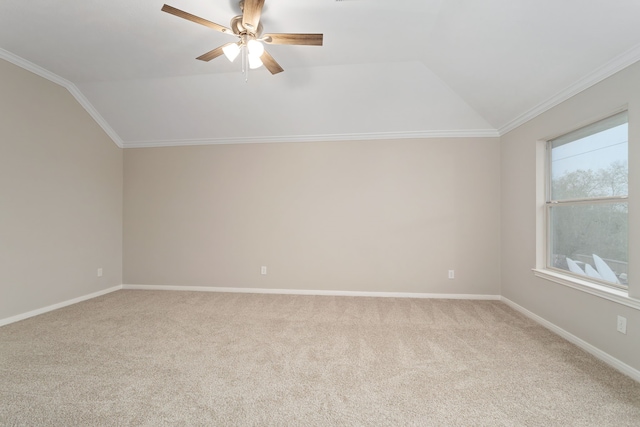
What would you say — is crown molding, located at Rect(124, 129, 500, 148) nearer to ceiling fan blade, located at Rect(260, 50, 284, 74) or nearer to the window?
the window

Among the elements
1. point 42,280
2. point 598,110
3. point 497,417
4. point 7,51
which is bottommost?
point 497,417

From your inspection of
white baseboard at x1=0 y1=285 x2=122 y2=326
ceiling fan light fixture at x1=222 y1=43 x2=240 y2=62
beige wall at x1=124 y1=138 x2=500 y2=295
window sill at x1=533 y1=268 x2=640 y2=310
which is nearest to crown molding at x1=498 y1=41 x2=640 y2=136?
beige wall at x1=124 y1=138 x2=500 y2=295

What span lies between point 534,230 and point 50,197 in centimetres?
561

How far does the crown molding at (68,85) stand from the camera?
121 inches

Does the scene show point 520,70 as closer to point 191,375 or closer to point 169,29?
point 169,29

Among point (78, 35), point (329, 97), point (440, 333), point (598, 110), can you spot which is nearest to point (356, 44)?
point (329, 97)

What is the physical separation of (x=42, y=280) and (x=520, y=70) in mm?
5570

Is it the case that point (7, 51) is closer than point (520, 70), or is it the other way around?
point (520, 70)

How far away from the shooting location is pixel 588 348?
2.41 metres

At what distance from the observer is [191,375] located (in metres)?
2.09

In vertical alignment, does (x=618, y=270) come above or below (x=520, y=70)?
below

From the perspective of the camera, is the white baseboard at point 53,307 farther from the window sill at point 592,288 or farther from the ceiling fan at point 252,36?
the window sill at point 592,288

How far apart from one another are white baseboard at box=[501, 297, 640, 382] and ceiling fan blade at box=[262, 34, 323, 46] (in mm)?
3192

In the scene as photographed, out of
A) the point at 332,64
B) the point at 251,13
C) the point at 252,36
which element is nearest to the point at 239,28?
the point at 252,36
